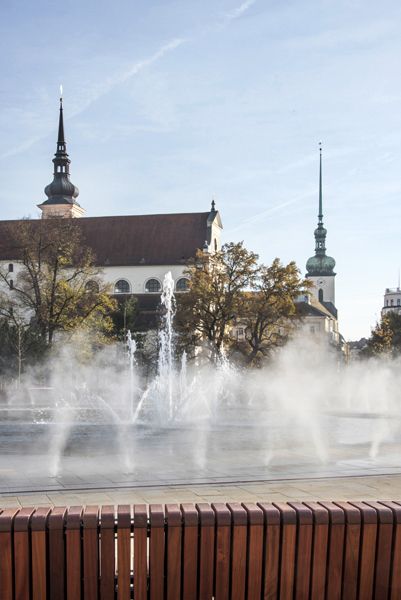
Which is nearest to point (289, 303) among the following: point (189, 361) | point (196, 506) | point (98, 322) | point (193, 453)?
point (189, 361)

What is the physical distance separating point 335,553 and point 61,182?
76.6 m

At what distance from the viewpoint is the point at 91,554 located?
369 centimetres

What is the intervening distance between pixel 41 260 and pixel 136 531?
36623mm

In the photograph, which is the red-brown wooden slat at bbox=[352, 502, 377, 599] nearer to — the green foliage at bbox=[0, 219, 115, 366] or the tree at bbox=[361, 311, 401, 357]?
the green foliage at bbox=[0, 219, 115, 366]

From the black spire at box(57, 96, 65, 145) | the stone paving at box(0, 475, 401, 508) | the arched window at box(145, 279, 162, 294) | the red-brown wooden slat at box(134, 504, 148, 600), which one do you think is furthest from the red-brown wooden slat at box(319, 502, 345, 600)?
the black spire at box(57, 96, 65, 145)

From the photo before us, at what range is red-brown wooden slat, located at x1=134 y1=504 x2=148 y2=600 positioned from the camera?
3.70m

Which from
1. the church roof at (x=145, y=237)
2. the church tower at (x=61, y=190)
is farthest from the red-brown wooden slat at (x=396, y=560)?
the church tower at (x=61, y=190)

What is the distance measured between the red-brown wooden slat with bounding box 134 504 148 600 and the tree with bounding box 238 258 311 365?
37908 mm

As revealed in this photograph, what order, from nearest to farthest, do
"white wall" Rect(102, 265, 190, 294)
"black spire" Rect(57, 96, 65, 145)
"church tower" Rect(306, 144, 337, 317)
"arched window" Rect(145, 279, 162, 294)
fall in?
"arched window" Rect(145, 279, 162, 294) < "white wall" Rect(102, 265, 190, 294) < "black spire" Rect(57, 96, 65, 145) < "church tower" Rect(306, 144, 337, 317)

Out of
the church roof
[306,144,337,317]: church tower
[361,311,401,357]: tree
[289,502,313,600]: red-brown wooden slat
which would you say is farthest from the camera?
[306,144,337,317]: church tower

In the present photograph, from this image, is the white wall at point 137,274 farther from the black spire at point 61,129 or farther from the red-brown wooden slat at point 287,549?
the red-brown wooden slat at point 287,549

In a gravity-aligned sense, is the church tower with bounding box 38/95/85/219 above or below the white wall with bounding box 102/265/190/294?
above

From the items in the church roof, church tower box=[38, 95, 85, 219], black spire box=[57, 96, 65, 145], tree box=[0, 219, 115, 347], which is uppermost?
black spire box=[57, 96, 65, 145]

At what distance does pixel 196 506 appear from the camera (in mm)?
3904
